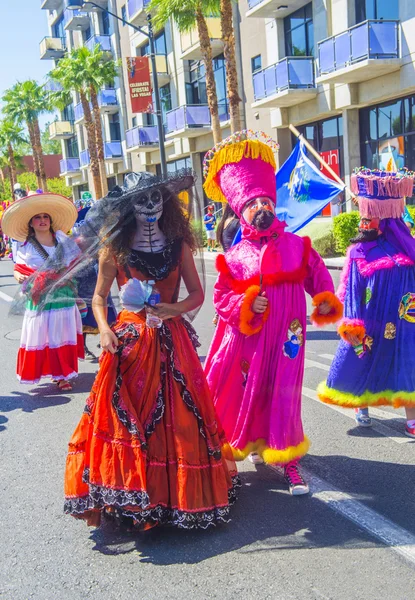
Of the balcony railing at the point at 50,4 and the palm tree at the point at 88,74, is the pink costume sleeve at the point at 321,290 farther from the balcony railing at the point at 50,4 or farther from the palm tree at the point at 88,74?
the balcony railing at the point at 50,4

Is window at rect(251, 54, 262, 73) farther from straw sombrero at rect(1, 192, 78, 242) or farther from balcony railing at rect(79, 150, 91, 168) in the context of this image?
balcony railing at rect(79, 150, 91, 168)

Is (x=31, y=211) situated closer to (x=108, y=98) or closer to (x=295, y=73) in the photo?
(x=295, y=73)

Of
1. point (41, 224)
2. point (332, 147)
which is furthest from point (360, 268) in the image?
point (332, 147)

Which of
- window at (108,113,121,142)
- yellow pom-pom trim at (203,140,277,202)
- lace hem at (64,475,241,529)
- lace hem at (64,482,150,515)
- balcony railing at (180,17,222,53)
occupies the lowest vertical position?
lace hem at (64,475,241,529)

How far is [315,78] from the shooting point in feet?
67.4

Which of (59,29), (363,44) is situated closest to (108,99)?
(59,29)

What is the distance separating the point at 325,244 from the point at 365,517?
12936mm

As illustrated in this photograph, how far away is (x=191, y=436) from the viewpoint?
328 centimetres

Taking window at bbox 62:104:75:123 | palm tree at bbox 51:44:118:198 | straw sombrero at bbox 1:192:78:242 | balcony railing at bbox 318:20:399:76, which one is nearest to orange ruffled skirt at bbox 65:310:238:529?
straw sombrero at bbox 1:192:78:242

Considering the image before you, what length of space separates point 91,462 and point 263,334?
1220mm

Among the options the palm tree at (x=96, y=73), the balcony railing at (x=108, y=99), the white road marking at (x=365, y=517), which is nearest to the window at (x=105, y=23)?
the balcony railing at (x=108, y=99)

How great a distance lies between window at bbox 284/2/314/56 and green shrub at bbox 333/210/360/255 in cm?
857

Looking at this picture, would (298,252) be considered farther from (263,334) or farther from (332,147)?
(332,147)

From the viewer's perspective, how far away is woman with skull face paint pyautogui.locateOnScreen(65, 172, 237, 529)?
3.18 metres
